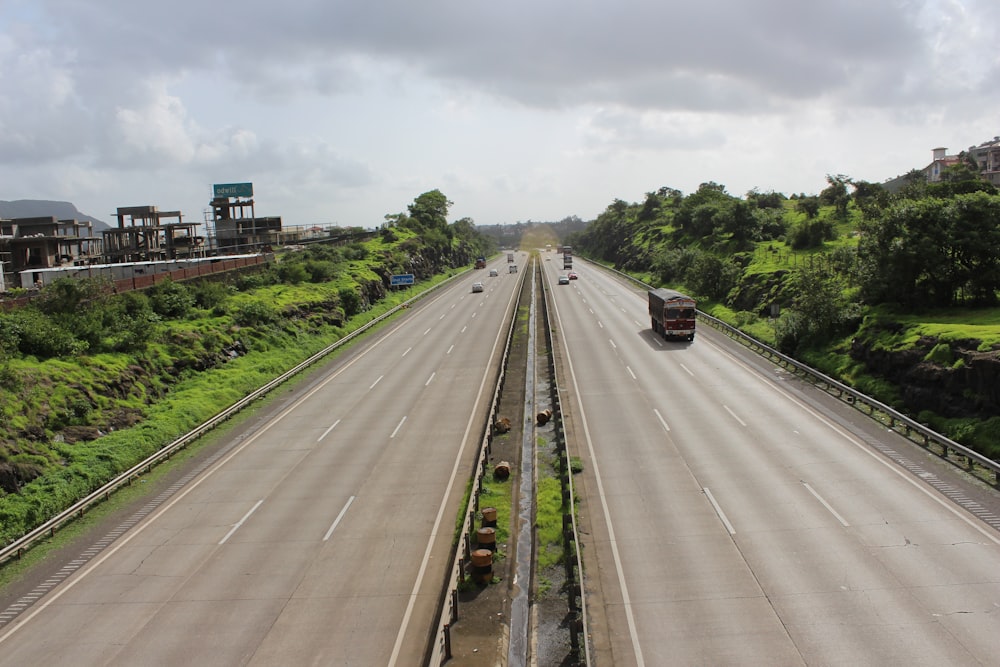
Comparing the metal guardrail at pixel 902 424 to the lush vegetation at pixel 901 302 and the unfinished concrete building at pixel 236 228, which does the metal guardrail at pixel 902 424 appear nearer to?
the lush vegetation at pixel 901 302

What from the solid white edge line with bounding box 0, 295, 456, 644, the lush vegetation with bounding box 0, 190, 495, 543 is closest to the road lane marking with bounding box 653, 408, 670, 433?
the solid white edge line with bounding box 0, 295, 456, 644

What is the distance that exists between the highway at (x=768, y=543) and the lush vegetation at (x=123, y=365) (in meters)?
18.2

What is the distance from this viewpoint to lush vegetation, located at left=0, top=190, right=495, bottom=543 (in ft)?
81.7

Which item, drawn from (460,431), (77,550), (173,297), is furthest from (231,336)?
(77,550)

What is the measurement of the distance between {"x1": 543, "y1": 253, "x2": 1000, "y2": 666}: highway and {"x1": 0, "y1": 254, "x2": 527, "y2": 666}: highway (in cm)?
493

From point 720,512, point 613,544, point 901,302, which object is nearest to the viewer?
point 613,544

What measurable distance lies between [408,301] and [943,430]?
198 feet

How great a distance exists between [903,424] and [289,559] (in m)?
23.5

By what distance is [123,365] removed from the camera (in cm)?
3434

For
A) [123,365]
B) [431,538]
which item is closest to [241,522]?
[431,538]

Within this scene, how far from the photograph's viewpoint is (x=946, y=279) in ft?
121

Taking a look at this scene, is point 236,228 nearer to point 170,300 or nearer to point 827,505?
point 170,300

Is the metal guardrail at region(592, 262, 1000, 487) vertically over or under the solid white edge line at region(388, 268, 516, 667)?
over

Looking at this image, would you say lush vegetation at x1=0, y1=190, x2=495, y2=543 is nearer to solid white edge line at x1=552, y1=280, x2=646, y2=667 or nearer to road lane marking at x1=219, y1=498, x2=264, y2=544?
road lane marking at x1=219, y1=498, x2=264, y2=544
